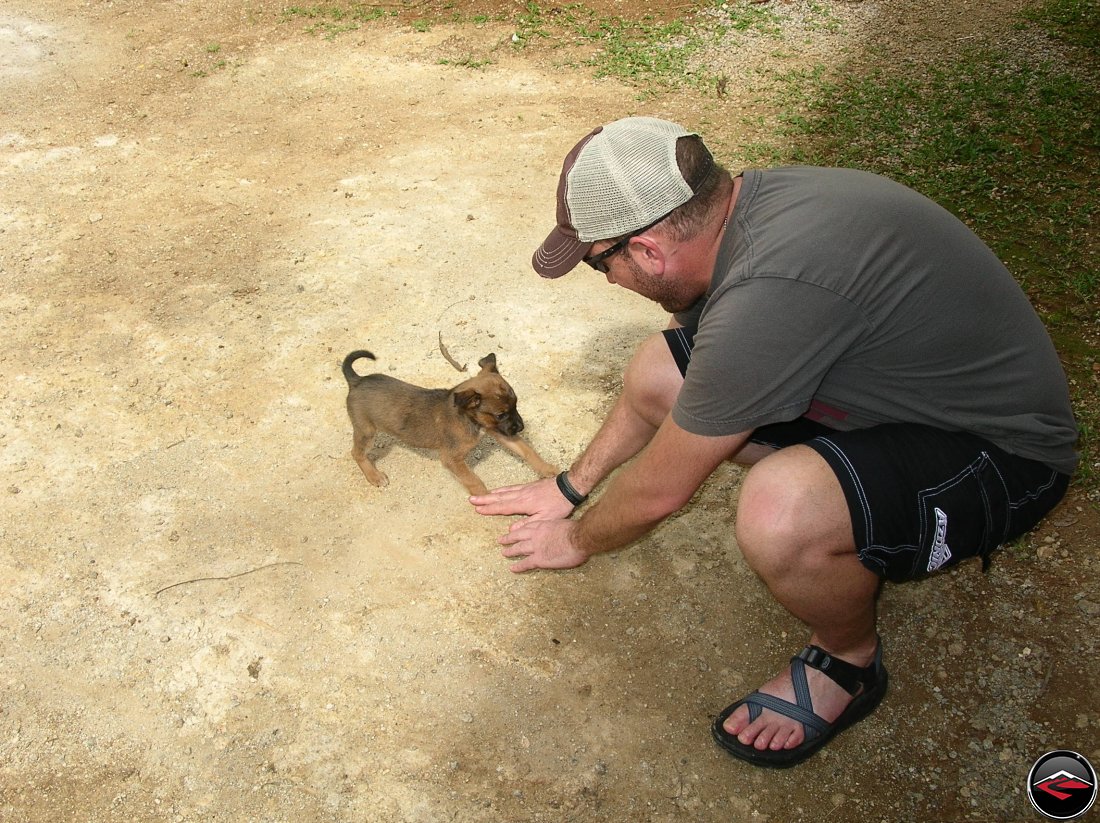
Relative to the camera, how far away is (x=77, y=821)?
2.98 m

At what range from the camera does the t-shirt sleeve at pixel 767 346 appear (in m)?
2.35

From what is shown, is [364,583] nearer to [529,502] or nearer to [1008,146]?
[529,502]

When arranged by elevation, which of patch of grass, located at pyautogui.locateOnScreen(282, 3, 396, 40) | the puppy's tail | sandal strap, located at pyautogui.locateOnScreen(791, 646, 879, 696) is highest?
sandal strap, located at pyautogui.locateOnScreen(791, 646, 879, 696)

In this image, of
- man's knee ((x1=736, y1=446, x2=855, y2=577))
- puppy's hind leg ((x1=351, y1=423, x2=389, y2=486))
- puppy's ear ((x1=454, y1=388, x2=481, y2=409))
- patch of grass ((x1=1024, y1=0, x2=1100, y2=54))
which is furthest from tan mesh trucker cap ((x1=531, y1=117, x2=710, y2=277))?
patch of grass ((x1=1024, y1=0, x2=1100, y2=54))

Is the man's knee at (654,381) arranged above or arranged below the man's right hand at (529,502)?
above

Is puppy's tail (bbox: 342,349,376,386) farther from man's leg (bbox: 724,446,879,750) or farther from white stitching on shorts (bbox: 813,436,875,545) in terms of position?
white stitching on shorts (bbox: 813,436,875,545)

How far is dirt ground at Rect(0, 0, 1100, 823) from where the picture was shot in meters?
3.02

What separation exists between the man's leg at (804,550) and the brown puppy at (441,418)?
1.63 metres

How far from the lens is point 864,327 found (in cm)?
246

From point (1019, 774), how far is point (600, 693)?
4.78ft

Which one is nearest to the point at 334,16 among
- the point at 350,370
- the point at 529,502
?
the point at 350,370

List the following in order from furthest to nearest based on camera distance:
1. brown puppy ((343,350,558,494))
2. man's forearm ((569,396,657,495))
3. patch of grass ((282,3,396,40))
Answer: patch of grass ((282,3,396,40)), brown puppy ((343,350,558,494)), man's forearm ((569,396,657,495))

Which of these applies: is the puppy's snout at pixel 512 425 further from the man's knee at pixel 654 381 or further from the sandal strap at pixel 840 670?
the sandal strap at pixel 840 670

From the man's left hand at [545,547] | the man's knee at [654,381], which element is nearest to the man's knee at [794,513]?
the man's knee at [654,381]
